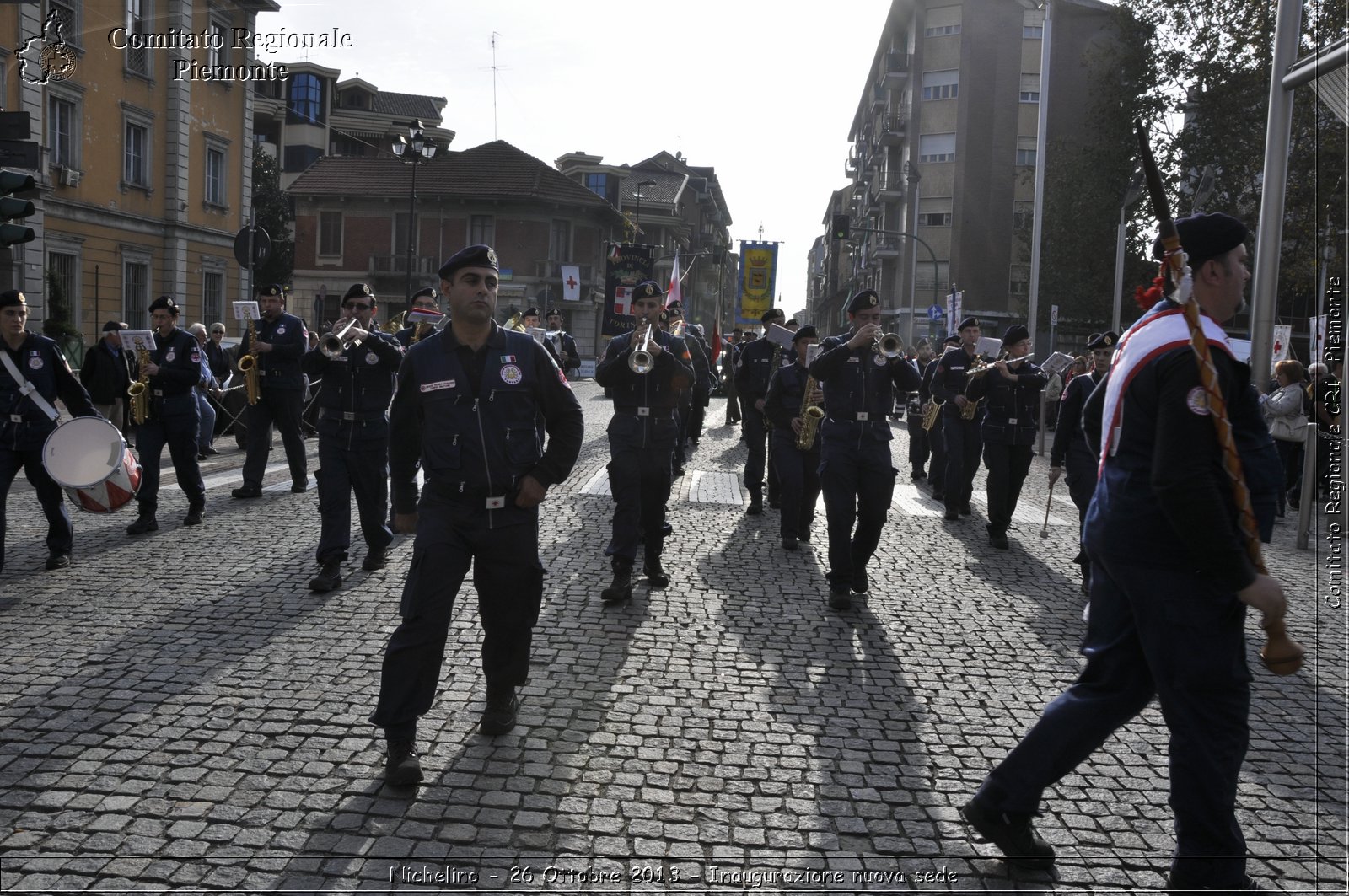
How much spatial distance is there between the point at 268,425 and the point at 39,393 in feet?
12.0

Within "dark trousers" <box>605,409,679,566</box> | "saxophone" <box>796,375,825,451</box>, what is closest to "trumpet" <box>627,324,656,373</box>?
"dark trousers" <box>605,409,679,566</box>

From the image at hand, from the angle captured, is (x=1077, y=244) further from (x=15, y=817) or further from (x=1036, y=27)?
(x=15, y=817)

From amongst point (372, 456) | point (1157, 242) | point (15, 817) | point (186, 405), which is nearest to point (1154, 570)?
point (1157, 242)

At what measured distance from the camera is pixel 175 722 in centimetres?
480

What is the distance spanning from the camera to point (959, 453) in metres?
12.2

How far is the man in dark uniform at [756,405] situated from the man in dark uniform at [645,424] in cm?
406

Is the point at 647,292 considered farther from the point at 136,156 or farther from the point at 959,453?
the point at 136,156

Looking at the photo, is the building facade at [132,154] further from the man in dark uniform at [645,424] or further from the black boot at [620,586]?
the black boot at [620,586]

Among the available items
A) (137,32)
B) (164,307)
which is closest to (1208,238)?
(164,307)

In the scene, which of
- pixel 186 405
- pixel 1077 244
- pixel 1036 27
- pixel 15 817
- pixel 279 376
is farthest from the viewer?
pixel 1036 27

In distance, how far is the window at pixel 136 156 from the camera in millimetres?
29203

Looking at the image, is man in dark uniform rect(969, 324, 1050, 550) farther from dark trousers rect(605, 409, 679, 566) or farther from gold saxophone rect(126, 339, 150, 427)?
gold saxophone rect(126, 339, 150, 427)

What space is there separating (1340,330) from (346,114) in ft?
223

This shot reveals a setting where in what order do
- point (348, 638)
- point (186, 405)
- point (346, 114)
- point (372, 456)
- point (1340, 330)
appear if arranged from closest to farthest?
1. point (1340, 330)
2. point (348, 638)
3. point (372, 456)
4. point (186, 405)
5. point (346, 114)
